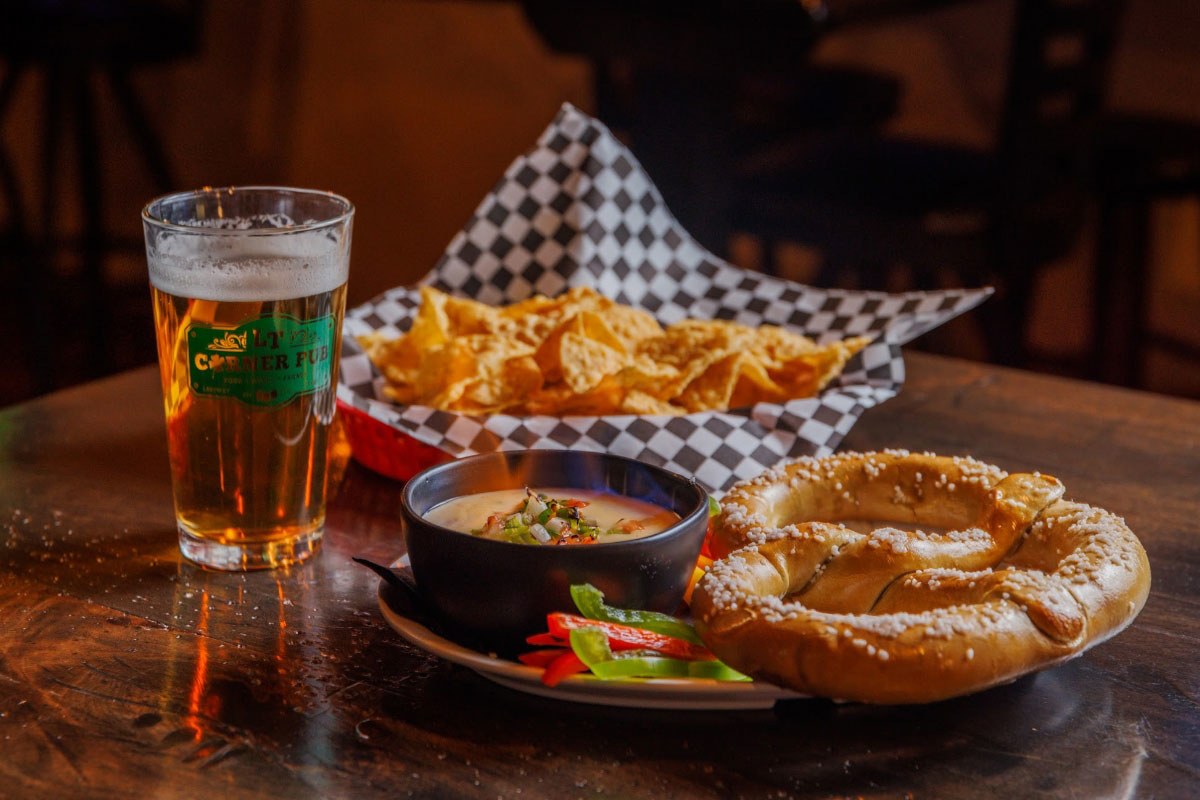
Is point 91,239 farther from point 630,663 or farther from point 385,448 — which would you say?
point 630,663

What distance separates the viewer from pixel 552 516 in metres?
1.09

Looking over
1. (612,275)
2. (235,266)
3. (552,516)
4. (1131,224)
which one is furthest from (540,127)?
(552,516)

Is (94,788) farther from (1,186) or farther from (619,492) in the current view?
(1,186)

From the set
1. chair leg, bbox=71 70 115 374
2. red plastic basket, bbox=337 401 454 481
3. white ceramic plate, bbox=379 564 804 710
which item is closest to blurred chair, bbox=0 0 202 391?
chair leg, bbox=71 70 115 374

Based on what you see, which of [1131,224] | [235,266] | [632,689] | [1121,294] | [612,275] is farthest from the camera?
[1121,294]

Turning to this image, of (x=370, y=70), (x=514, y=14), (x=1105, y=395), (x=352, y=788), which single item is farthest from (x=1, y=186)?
(x=352, y=788)

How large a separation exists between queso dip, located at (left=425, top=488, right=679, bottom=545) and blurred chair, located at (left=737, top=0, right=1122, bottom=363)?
1925mm

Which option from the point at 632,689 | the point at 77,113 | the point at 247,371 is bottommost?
the point at 77,113

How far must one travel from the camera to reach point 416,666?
3.46 ft

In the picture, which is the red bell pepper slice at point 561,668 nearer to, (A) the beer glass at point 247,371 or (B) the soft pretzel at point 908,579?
(B) the soft pretzel at point 908,579

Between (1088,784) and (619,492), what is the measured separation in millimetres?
471

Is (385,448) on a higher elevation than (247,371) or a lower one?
lower

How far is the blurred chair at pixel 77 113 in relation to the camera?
12.5ft

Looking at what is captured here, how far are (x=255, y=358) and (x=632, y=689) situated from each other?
51 cm
